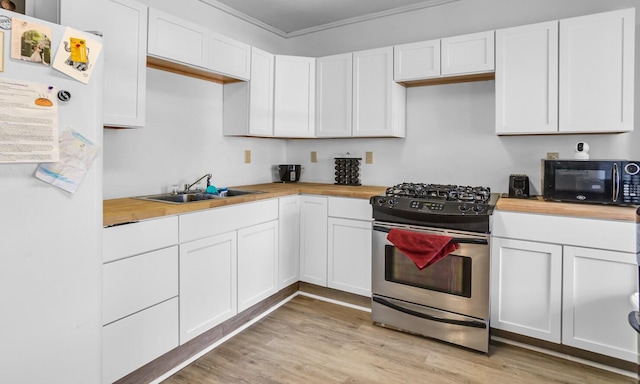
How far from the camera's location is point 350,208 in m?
2.94

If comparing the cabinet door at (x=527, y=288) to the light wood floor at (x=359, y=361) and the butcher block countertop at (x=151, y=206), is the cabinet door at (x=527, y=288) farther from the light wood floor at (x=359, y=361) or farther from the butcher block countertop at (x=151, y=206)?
the butcher block countertop at (x=151, y=206)

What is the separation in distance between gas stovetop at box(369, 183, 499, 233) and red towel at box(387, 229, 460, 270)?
0.09 m

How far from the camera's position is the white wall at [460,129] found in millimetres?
2703

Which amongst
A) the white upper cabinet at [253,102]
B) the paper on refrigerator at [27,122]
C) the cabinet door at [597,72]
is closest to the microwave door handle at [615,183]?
the cabinet door at [597,72]

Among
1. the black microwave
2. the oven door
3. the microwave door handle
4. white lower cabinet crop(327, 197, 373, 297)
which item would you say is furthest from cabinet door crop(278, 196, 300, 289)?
the microwave door handle

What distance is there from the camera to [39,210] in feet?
4.35

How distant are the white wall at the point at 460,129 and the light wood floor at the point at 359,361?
1.30 meters

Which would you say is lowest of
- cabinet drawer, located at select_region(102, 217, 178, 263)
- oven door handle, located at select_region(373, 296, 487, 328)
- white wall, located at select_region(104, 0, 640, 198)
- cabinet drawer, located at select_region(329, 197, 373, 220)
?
oven door handle, located at select_region(373, 296, 487, 328)

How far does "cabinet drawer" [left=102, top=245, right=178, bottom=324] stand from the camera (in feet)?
5.76

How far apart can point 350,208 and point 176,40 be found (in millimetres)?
1729

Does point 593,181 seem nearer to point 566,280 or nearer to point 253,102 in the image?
point 566,280

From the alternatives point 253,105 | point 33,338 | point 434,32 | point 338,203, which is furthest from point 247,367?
point 434,32

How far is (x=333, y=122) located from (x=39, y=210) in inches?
97.3

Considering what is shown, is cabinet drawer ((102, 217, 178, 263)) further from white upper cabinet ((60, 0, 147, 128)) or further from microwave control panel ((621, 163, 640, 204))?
microwave control panel ((621, 163, 640, 204))
